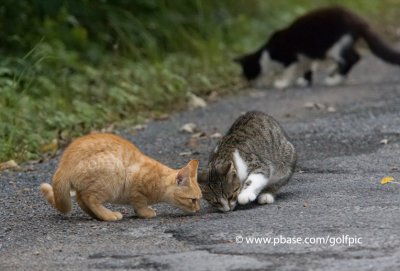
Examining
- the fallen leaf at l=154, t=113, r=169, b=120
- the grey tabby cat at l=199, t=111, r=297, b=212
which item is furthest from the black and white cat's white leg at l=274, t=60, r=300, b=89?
the grey tabby cat at l=199, t=111, r=297, b=212

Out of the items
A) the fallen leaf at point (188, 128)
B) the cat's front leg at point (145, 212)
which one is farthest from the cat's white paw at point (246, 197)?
the fallen leaf at point (188, 128)

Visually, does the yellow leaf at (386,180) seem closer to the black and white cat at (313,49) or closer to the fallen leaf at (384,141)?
the fallen leaf at (384,141)

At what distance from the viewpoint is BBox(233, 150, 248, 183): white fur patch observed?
23.8ft

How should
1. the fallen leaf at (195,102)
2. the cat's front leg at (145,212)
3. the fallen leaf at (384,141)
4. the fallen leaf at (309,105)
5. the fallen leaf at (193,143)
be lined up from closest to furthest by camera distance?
1. the cat's front leg at (145,212)
2. the fallen leaf at (384,141)
3. the fallen leaf at (193,143)
4. the fallen leaf at (309,105)
5. the fallen leaf at (195,102)

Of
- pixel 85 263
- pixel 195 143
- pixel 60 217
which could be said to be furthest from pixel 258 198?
pixel 195 143

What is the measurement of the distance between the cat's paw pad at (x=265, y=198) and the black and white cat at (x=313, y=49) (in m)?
7.30

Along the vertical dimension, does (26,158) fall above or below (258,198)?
below

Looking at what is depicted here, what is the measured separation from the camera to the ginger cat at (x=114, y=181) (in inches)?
262

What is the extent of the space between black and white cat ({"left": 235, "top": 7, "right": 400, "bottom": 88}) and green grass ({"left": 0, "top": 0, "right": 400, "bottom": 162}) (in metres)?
0.48

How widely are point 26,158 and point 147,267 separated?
4263 mm

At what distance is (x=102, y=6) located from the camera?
13.7 m

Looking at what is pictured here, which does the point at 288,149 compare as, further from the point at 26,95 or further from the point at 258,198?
the point at 26,95

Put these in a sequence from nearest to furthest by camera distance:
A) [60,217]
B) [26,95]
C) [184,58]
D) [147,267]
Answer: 1. [147,267]
2. [60,217]
3. [26,95]
4. [184,58]

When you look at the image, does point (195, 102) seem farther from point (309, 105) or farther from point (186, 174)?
point (186, 174)
